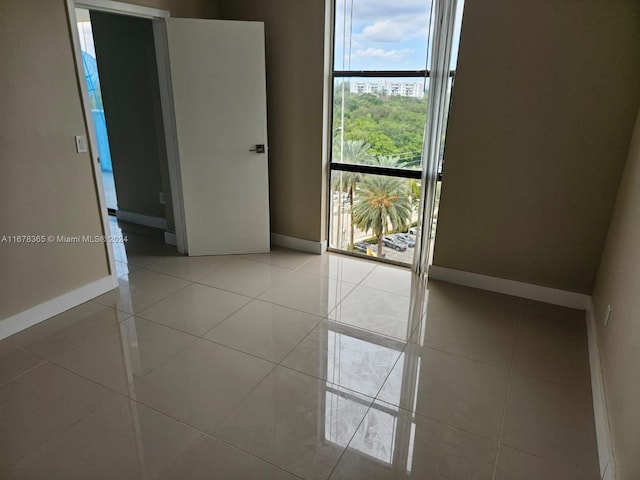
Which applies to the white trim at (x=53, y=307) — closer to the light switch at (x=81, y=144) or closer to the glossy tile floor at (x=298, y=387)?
the glossy tile floor at (x=298, y=387)

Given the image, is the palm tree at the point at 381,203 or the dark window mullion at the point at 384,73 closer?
the dark window mullion at the point at 384,73

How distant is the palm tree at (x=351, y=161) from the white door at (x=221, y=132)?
0.69 meters

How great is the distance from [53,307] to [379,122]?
2.82 metres

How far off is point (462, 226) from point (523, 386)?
1397mm

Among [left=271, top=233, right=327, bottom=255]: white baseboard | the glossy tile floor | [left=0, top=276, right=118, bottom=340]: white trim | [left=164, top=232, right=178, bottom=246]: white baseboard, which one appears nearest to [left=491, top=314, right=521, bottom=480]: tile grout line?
the glossy tile floor

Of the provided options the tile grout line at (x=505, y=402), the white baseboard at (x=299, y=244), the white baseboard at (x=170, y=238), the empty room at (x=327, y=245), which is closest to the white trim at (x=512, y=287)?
the empty room at (x=327, y=245)

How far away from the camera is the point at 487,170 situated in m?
3.04

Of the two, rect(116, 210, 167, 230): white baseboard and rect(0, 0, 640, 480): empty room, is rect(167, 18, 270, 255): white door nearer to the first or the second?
rect(0, 0, 640, 480): empty room

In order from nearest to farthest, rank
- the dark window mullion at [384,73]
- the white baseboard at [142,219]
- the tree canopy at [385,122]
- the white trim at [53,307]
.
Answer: the white trim at [53,307] → the dark window mullion at [384,73] → the tree canopy at [385,122] → the white baseboard at [142,219]

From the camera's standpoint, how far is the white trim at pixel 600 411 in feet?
5.45

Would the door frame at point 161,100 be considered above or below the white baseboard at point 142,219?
above

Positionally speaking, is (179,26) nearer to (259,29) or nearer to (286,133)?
(259,29)

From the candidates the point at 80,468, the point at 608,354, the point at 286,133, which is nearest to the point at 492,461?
the point at 608,354

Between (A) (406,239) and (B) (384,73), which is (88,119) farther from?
(A) (406,239)
